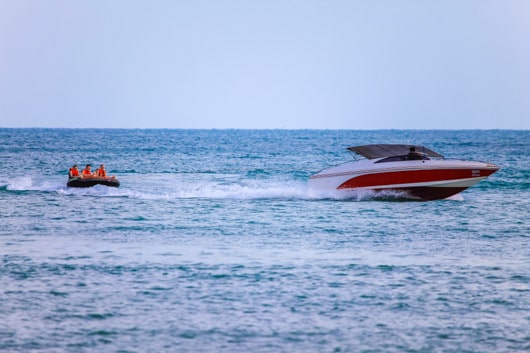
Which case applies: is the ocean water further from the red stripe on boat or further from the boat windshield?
the boat windshield

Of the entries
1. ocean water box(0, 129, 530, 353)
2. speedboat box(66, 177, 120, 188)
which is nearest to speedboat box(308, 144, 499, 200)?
ocean water box(0, 129, 530, 353)

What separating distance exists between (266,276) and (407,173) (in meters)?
15.6

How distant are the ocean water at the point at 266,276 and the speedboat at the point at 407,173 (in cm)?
68

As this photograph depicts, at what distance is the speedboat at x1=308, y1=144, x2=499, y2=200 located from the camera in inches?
1298

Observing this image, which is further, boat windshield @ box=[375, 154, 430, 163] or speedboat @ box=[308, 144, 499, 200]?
boat windshield @ box=[375, 154, 430, 163]

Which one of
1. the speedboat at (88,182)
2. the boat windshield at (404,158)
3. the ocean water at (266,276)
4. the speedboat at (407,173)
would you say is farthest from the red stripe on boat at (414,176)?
the speedboat at (88,182)

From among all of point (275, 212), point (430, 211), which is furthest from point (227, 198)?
point (430, 211)

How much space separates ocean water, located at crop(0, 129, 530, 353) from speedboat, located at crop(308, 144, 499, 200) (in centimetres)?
68

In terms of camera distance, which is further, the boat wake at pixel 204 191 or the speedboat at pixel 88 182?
the speedboat at pixel 88 182

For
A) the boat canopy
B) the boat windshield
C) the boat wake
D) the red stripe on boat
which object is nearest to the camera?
the red stripe on boat

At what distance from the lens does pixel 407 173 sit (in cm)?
3334

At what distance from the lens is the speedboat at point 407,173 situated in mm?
32969

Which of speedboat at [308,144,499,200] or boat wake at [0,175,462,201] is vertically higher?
speedboat at [308,144,499,200]

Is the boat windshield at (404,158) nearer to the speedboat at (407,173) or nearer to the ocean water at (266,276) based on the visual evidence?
the speedboat at (407,173)
